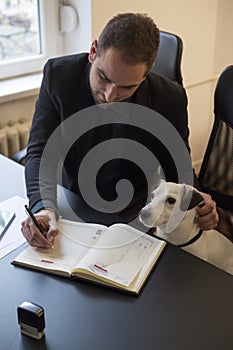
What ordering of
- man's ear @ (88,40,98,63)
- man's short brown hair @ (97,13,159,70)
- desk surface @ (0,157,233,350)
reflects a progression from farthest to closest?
man's ear @ (88,40,98,63) < man's short brown hair @ (97,13,159,70) < desk surface @ (0,157,233,350)

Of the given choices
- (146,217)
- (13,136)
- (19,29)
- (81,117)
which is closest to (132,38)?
(81,117)

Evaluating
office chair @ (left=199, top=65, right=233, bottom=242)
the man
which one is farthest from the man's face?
office chair @ (left=199, top=65, right=233, bottom=242)

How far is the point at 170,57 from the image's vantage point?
182cm

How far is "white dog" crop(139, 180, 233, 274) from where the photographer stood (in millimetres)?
1244

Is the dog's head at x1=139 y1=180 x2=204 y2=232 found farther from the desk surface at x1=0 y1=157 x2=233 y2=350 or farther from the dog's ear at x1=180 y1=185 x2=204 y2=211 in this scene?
the desk surface at x1=0 y1=157 x2=233 y2=350

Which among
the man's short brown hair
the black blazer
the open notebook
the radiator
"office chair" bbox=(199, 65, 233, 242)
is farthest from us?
the radiator

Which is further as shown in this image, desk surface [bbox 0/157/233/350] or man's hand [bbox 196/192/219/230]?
man's hand [bbox 196/192/219/230]

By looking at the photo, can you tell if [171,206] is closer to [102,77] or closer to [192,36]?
[102,77]

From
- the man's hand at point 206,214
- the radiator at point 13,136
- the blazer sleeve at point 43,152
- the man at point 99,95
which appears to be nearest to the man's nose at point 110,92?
the man at point 99,95

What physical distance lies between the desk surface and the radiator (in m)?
1.05

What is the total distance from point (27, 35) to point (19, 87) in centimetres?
32

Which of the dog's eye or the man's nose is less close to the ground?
the man's nose

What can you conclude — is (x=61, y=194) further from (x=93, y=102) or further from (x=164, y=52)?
(x=164, y=52)

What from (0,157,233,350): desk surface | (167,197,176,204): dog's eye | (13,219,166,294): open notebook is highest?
(167,197,176,204): dog's eye
